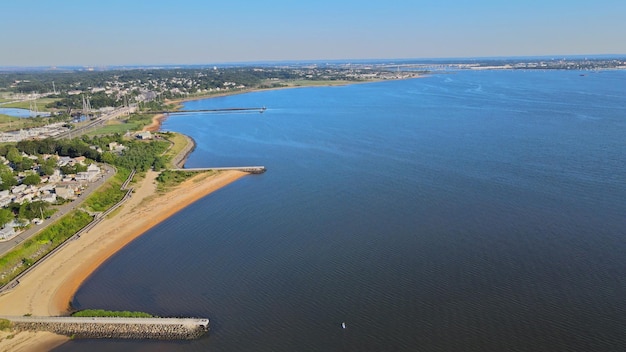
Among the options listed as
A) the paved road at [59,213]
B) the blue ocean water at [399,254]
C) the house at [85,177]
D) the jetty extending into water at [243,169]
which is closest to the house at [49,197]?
the paved road at [59,213]

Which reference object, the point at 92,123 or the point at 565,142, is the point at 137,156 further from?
the point at 565,142

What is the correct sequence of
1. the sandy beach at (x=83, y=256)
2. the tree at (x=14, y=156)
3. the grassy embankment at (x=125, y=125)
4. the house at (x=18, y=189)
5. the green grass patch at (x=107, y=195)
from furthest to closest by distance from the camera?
1. the grassy embankment at (x=125, y=125)
2. the tree at (x=14, y=156)
3. the house at (x=18, y=189)
4. the green grass patch at (x=107, y=195)
5. the sandy beach at (x=83, y=256)

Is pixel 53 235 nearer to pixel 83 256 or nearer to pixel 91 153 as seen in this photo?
pixel 83 256

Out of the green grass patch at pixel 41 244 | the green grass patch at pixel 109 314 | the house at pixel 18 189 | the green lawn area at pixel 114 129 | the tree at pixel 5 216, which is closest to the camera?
the green grass patch at pixel 109 314

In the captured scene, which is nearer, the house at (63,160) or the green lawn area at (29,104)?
the house at (63,160)

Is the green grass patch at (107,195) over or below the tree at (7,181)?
below

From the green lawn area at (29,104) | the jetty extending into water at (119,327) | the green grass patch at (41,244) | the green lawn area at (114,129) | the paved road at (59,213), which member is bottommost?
the jetty extending into water at (119,327)

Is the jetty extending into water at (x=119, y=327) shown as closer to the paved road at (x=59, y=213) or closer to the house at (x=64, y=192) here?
the paved road at (x=59, y=213)
